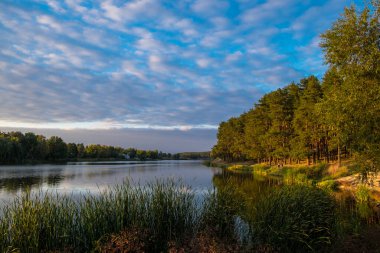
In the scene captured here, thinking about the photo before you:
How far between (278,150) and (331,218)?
129 ft

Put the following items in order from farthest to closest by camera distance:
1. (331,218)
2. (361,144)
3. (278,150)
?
(278,150), (361,144), (331,218)

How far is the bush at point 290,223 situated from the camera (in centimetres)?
1012

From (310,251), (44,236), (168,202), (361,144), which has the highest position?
(361,144)

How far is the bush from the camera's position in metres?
10.1

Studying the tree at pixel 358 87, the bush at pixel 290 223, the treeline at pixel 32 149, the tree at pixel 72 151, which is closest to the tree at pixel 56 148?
the treeline at pixel 32 149

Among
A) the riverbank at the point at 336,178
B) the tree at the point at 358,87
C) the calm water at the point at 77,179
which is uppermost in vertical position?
the tree at the point at 358,87

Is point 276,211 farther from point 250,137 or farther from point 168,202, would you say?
point 250,137

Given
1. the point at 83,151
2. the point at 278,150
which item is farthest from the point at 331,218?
the point at 83,151

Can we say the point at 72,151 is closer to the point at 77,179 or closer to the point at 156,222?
the point at 77,179

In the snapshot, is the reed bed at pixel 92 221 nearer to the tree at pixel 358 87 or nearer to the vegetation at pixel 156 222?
the vegetation at pixel 156 222

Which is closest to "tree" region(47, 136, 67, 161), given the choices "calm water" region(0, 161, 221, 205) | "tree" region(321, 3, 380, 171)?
"calm water" region(0, 161, 221, 205)

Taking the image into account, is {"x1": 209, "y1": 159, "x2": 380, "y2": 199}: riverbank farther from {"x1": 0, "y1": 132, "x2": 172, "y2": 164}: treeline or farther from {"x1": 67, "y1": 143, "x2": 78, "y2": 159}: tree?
{"x1": 67, "y1": 143, "x2": 78, "y2": 159}: tree

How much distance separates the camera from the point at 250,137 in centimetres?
6619

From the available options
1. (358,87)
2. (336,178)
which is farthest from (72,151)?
(358,87)
